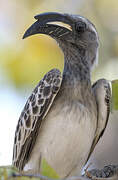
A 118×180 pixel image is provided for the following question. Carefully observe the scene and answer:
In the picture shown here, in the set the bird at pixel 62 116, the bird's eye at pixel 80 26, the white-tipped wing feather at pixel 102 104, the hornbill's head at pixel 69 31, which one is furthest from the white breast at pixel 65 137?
the bird's eye at pixel 80 26

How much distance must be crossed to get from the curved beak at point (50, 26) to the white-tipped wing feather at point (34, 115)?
0.43 metres

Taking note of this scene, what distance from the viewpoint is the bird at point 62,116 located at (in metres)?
4.75

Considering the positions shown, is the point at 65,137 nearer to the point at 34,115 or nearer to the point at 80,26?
the point at 34,115

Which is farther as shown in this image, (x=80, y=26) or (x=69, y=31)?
(x=80, y=26)

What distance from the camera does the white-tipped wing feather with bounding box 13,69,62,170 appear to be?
187 inches

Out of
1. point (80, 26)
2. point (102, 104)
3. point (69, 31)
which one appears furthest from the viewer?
point (80, 26)

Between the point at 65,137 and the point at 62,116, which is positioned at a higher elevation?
the point at 62,116

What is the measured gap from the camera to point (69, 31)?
16.8ft

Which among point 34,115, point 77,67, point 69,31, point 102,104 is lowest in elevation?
point 34,115

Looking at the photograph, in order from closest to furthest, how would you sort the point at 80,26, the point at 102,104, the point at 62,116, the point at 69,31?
the point at 62,116, the point at 102,104, the point at 69,31, the point at 80,26

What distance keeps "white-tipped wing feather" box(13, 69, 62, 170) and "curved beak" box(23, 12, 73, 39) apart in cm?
43

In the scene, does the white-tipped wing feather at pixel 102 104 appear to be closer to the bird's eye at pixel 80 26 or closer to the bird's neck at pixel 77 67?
the bird's neck at pixel 77 67

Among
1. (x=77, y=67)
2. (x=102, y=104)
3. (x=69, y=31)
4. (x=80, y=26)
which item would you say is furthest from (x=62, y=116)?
(x=80, y=26)

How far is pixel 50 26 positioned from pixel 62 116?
3.31 feet
